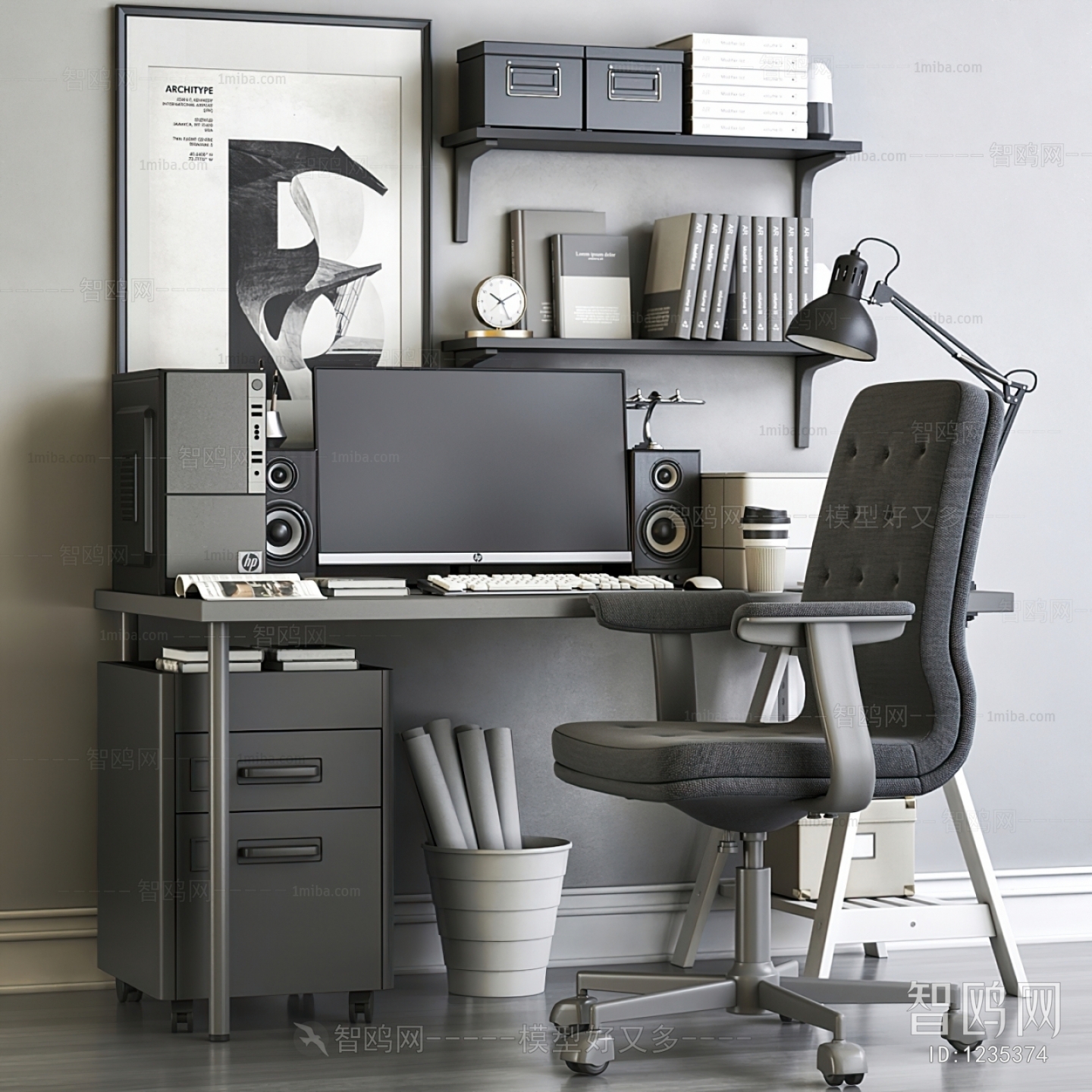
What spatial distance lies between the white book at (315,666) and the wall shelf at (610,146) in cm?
102

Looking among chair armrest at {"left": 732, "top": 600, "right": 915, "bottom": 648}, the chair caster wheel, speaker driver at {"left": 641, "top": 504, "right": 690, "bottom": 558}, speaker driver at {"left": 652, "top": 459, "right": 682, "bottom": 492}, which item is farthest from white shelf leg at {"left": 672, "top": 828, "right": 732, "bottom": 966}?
chair armrest at {"left": 732, "top": 600, "right": 915, "bottom": 648}

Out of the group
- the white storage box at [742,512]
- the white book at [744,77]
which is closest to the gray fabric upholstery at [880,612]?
the white storage box at [742,512]

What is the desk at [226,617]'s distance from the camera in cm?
275

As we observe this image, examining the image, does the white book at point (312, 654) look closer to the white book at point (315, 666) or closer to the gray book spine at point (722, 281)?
the white book at point (315, 666)

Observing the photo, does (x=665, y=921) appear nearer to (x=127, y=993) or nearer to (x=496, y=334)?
(x=127, y=993)

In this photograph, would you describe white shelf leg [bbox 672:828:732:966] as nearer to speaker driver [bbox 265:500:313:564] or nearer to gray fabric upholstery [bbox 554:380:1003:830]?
gray fabric upholstery [bbox 554:380:1003:830]

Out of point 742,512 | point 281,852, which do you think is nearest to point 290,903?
point 281,852

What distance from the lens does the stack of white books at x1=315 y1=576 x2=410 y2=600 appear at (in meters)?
2.92

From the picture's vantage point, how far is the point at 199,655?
2.94m

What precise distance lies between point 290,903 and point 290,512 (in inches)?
31.2

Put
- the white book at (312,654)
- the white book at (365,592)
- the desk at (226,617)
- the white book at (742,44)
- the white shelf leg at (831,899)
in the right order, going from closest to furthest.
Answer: the desk at (226,617) → the white book at (365,592) → the white book at (312,654) → the white shelf leg at (831,899) → the white book at (742,44)

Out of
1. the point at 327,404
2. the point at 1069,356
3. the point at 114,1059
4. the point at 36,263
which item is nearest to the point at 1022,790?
the point at 1069,356

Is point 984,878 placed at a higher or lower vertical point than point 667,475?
lower

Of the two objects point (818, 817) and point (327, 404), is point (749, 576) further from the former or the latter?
point (327, 404)
